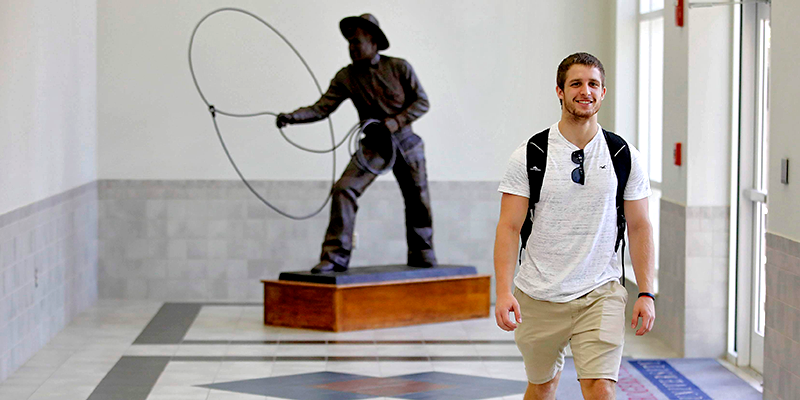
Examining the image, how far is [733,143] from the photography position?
5449 millimetres

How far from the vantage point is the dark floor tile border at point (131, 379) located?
15.2 ft

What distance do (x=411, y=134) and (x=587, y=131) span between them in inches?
144

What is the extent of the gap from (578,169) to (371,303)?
361cm

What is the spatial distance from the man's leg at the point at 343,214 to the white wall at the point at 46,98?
5.58 feet

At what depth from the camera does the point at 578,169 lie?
2916 millimetres

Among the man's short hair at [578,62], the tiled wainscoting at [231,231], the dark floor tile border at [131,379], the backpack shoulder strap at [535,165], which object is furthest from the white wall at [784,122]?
the tiled wainscoting at [231,231]

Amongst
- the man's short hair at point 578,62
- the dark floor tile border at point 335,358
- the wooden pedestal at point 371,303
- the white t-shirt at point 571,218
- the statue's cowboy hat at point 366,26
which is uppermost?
the statue's cowboy hat at point 366,26

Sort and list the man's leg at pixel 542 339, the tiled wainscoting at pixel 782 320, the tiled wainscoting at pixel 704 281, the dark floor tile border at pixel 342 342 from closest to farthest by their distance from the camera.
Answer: the man's leg at pixel 542 339
the tiled wainscoting at pixel 782 320
the tiled wainscoting at pixel 704 281
the dark floor tile border at pixel 342 342

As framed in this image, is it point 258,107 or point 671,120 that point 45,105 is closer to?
point 258,107

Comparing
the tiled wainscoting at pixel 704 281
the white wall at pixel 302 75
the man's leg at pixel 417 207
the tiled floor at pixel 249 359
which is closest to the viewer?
the tiled floor at pixel 249 359

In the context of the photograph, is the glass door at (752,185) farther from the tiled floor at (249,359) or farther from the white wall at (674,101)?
the tiled floor at (249,359)

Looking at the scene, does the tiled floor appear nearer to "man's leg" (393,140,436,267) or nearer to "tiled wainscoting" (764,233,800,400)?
"man's leg" (393,140,436,267)

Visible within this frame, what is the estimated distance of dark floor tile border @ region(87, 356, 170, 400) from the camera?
463cm

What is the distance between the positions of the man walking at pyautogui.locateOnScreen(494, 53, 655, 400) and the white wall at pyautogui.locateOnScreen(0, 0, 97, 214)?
3083mm
